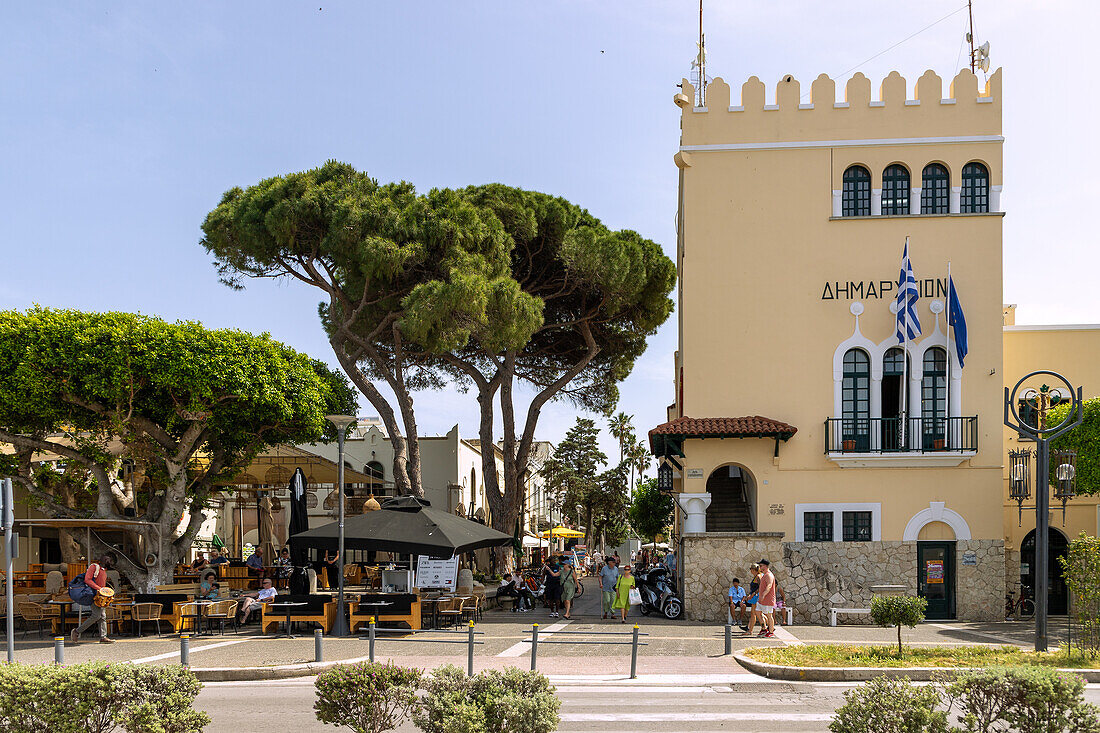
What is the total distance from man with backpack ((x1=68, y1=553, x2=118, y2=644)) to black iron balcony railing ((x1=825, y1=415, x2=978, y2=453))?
16149 millimetres

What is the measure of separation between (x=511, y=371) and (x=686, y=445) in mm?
9015

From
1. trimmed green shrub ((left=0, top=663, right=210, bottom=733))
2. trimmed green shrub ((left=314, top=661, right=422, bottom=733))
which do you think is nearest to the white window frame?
trimmed green shrub ((left=314, top=661, right=422, bottom=733))

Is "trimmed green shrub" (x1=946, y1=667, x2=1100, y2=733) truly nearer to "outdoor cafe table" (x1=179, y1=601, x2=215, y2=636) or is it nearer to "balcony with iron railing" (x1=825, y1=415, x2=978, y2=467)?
"outdoor cafe table" (x1=179, y1=601, x2=215, y2=636)

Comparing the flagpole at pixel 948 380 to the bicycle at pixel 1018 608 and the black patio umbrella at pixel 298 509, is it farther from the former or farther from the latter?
the black patio umbrella at pixel 298 509

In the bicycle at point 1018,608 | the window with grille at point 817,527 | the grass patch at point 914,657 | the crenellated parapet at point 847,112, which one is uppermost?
the crenellated parapet at point 847,112

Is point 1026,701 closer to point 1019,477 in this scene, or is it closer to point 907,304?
point 907,304

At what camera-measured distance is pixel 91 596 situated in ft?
60.4

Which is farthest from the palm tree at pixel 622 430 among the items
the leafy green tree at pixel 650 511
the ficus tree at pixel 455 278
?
the ficus tree at pixel 455 278

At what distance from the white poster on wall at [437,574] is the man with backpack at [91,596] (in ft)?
24.0

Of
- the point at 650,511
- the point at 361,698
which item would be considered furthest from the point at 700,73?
the point at 650,511

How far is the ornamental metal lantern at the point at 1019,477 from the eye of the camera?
73.2 feet

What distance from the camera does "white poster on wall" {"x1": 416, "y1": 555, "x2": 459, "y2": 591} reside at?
2323 cm

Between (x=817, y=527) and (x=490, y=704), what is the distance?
59.3ft

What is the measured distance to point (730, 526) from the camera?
25484 mm
